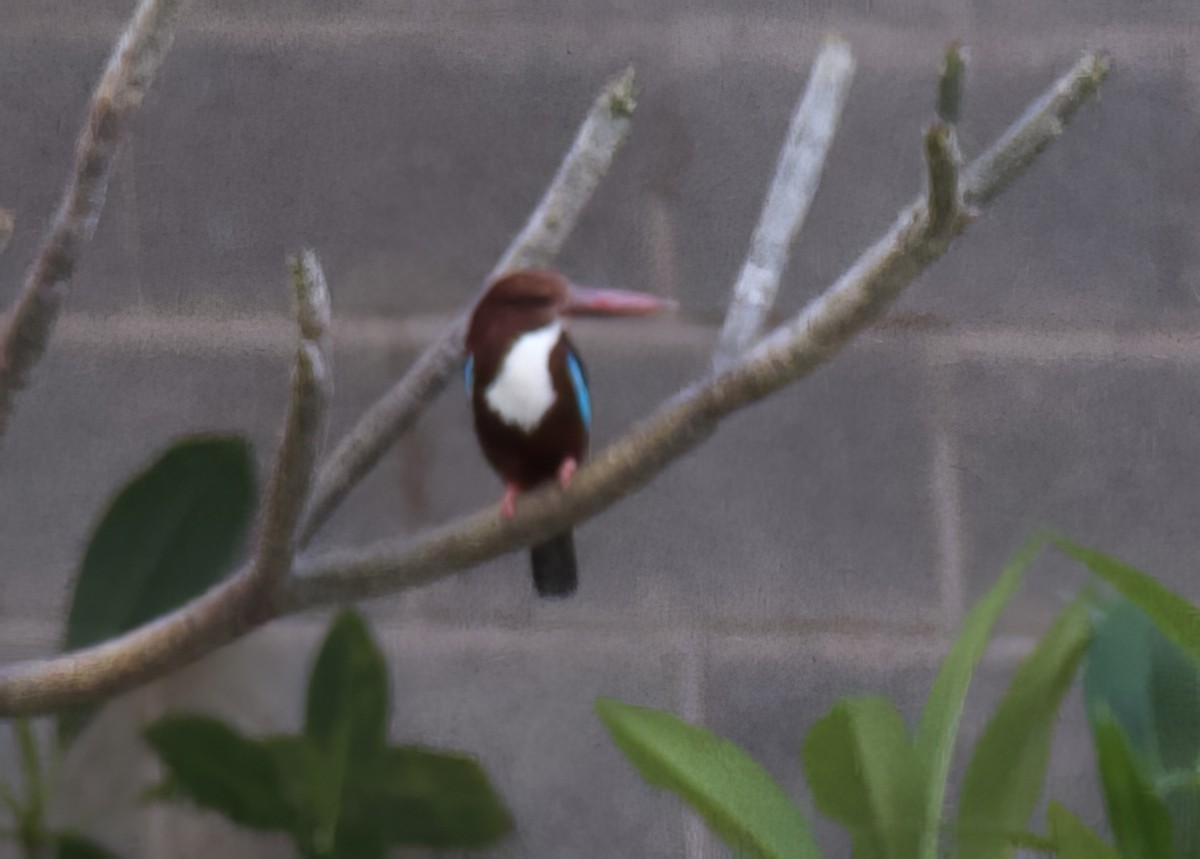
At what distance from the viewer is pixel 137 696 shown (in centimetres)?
84

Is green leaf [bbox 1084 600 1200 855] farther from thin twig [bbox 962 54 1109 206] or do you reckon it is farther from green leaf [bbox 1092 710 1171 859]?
thin twig [bbox 962 54 1109 206]

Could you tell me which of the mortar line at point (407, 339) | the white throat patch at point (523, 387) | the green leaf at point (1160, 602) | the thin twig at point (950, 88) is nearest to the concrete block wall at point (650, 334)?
the mortar line at point (407, 339)

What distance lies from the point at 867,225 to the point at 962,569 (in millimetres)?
254

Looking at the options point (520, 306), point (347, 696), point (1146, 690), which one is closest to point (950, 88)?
point (520, 306)

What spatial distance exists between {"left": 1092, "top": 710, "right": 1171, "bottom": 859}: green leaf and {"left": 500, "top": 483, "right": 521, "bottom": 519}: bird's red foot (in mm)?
363

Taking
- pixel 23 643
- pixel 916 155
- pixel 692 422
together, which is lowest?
pixel 23 643

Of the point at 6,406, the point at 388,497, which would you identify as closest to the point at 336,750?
→ the point at 388,497

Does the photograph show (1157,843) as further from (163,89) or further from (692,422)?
(163,89)

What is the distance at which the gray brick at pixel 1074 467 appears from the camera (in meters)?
0.85

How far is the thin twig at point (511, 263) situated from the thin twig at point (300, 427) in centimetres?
7

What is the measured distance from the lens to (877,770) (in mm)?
666

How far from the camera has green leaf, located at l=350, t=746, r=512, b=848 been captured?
83 cm

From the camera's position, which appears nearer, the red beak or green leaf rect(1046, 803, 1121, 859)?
green leaf rect(1046, 803, 1121, 859)

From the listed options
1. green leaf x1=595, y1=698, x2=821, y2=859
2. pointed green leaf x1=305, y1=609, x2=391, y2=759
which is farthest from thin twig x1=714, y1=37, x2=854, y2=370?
pointed green leaf x1=305, y1=609, x2=391, y2=759
